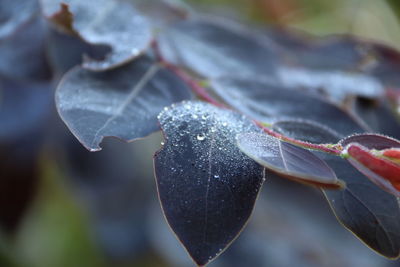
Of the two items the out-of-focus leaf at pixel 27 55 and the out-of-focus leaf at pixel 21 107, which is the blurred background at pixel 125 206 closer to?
the out-of-focus leaf at pixel 21 107

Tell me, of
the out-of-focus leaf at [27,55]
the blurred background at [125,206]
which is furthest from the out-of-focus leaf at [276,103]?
the blurred background at [125,206]

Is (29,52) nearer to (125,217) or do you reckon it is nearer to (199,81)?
(199,81)

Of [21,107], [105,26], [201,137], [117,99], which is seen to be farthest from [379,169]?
[21,107]

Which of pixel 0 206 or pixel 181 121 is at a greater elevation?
pixel 181 121

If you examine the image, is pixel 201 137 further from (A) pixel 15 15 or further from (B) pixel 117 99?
(A) pixel 15 15

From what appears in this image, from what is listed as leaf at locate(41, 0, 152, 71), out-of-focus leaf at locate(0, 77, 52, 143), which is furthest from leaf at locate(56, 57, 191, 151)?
out-of-focus leaf at locate(0, 77, 52, 143)

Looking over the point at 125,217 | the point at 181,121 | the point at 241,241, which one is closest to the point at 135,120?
the point at 181,121

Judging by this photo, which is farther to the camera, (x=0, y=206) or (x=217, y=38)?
(x=0, y=206)

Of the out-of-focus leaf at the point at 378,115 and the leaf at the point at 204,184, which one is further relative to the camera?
the out-of-focus leaf at the point at 378,115
